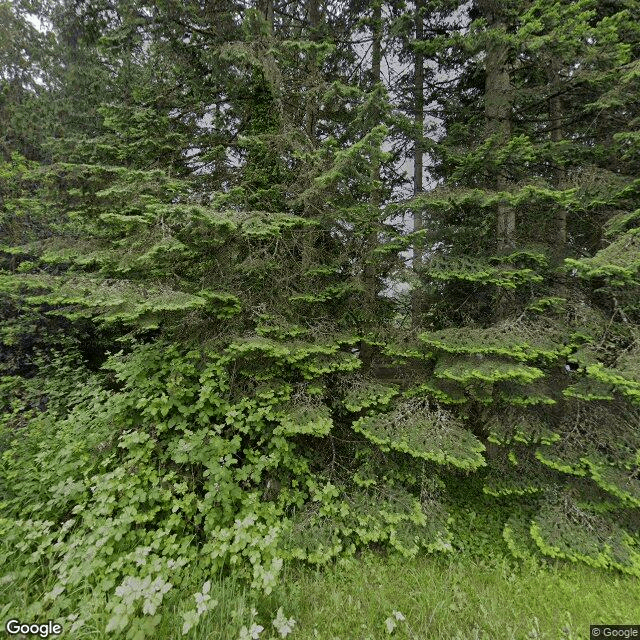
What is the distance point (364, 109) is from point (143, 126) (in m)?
3.32

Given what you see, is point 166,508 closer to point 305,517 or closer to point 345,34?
point 305,517

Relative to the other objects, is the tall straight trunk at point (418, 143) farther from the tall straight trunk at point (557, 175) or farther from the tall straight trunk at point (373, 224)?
the tall straight trunk at point (557, 175)

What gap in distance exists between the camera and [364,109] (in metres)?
3.81

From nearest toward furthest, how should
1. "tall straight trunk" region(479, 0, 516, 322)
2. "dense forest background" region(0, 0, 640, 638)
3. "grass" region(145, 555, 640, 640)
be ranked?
"grass" region(145, 555, 640, 640) < "dense forest background" region(0, 0, 640, 638) < "tall straight trunk" region(479, 0, 516, 322)

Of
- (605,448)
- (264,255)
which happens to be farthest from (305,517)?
(605,448)

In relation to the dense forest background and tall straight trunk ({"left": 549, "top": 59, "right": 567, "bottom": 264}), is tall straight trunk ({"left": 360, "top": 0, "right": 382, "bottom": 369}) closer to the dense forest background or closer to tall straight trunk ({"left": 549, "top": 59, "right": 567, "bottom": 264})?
the dense forest background

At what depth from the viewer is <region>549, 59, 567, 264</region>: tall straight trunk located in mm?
4332

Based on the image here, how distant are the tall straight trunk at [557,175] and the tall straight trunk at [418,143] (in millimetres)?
1835

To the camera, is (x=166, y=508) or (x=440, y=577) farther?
(x=440, y=577)

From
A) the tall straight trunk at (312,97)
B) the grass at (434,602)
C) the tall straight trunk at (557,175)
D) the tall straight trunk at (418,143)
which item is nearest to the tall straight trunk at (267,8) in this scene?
the tall straight trunk at (312,97)

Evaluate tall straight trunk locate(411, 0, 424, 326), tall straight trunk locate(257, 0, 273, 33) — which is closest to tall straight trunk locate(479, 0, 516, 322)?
tall straight trunk locate(411, 0, 424, 326)

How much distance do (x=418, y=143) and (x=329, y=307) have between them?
317 cm

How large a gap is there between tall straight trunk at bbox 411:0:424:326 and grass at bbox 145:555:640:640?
318 centimetres

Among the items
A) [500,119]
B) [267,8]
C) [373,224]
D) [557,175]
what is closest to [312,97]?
[267,8]
